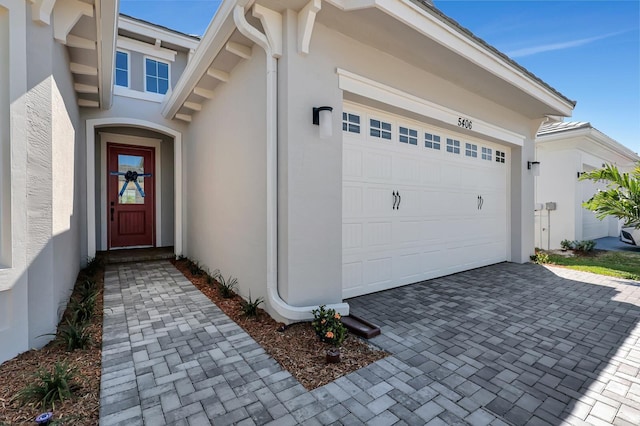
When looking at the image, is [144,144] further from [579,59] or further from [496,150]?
[579,59]

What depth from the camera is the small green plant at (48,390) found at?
1897 mm

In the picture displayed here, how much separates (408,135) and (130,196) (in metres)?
6.84

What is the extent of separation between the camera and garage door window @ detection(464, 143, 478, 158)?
19.2ft

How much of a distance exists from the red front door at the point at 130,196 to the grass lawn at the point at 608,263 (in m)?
10.1

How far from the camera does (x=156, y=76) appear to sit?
6.84 m

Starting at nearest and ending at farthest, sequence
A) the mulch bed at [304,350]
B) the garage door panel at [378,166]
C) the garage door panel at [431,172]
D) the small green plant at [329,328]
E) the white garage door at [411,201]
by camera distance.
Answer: the mulch bed at [304,350], the small green plant at [329,328], the white garage door at [411,201], the garage door panel at [378,166], the garage door panel at [431,172]

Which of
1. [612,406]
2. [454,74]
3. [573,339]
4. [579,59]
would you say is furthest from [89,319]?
[579,59]

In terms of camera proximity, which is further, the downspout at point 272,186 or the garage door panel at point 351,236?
A: the garage door panel at point 351,236

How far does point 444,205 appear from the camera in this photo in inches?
214

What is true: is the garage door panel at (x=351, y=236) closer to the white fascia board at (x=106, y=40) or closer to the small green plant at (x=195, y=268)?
the small green plant at (x=195, y=268)

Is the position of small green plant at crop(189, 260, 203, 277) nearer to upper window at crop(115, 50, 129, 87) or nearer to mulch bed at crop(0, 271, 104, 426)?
mulch bed at crop(0, 271, 104, 426)

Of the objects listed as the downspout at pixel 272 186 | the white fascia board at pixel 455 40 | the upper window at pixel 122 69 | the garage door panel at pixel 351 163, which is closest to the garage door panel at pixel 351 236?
the garage door panel at pixel 351 163

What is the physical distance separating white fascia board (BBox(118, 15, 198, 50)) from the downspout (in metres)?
4.95

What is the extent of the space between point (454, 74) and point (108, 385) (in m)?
5.63
